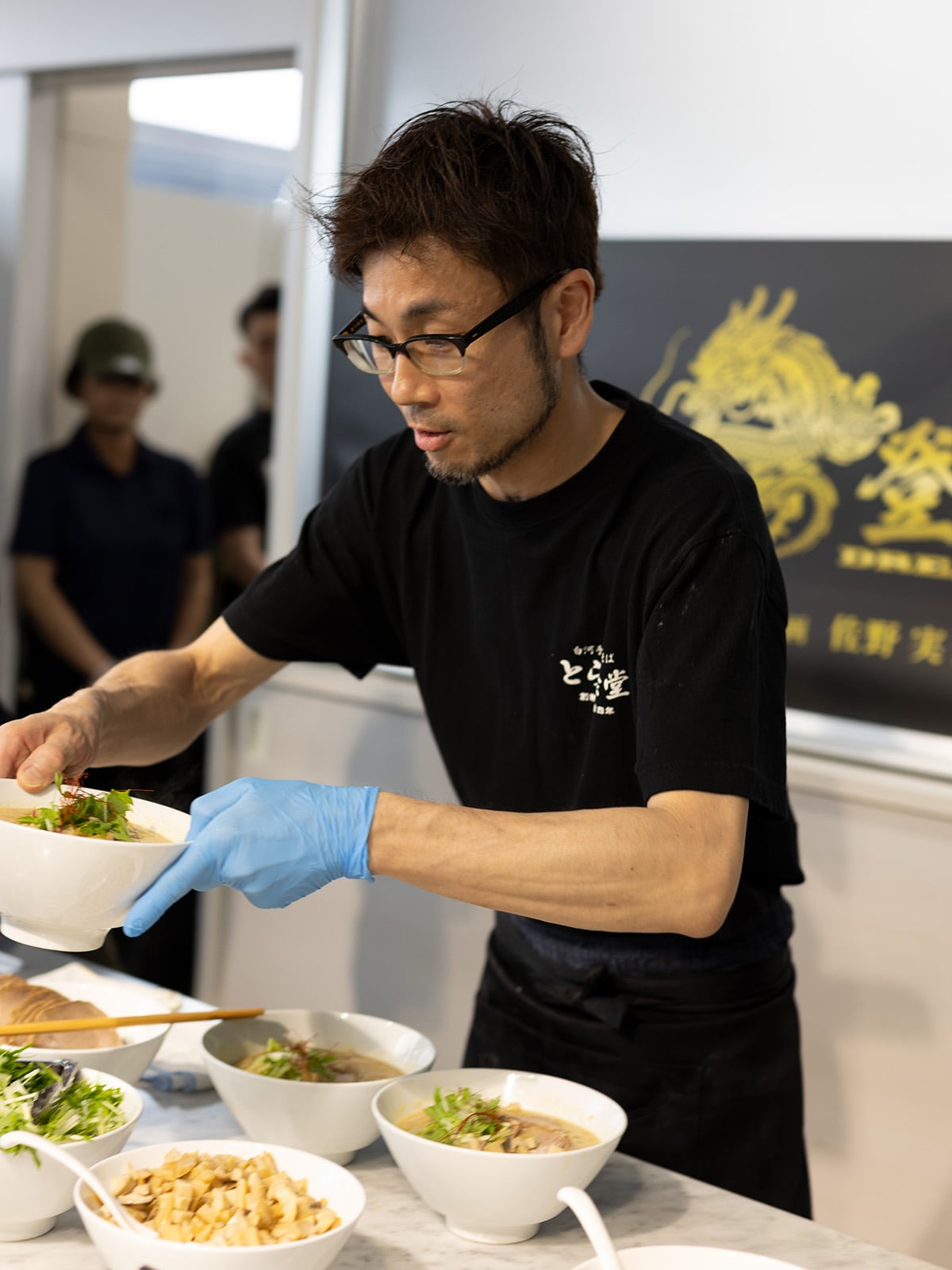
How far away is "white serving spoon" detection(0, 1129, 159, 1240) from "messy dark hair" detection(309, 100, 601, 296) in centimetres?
94

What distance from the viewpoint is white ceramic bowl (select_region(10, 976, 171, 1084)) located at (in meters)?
1.35

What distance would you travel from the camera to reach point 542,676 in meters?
1.62

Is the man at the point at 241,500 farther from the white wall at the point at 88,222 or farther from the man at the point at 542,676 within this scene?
the man at the point at 542,676

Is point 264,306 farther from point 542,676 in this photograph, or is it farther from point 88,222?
point 542,676

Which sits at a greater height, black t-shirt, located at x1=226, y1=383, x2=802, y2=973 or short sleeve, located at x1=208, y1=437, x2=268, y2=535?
short sleeve, located at x1=208, y1=437, x2=268, y2=535

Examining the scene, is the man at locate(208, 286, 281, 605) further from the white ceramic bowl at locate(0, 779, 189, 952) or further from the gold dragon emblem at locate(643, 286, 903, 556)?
the white ceramic bowl at locate(0, 779, 189, 952)

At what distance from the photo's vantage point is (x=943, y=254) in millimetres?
2291

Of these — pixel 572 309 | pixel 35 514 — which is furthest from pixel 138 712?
pixel 35 514

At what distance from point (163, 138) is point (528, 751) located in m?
4.57

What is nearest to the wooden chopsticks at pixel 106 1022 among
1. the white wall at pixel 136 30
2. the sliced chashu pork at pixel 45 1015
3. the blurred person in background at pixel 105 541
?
the sliced chashu pork at pixel 45 1015

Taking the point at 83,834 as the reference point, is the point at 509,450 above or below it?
above

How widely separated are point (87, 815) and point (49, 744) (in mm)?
204

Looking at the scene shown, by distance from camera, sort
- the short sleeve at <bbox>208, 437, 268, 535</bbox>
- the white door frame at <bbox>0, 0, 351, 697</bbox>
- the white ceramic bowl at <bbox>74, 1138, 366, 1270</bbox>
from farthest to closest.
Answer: the short sleeve at <bbox>208, 437, 268, 535</bbox> → the white door frame at <bbox>0, 0, 351, 697</bbox> → the white ceramic bowl at <bbox>74, 1138, 366, 1270</bbox>

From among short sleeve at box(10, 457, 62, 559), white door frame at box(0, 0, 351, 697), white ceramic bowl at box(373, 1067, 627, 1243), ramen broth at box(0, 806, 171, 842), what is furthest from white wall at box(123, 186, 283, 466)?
white ceramic bowl at box(373, 1067, 627, 1243)
